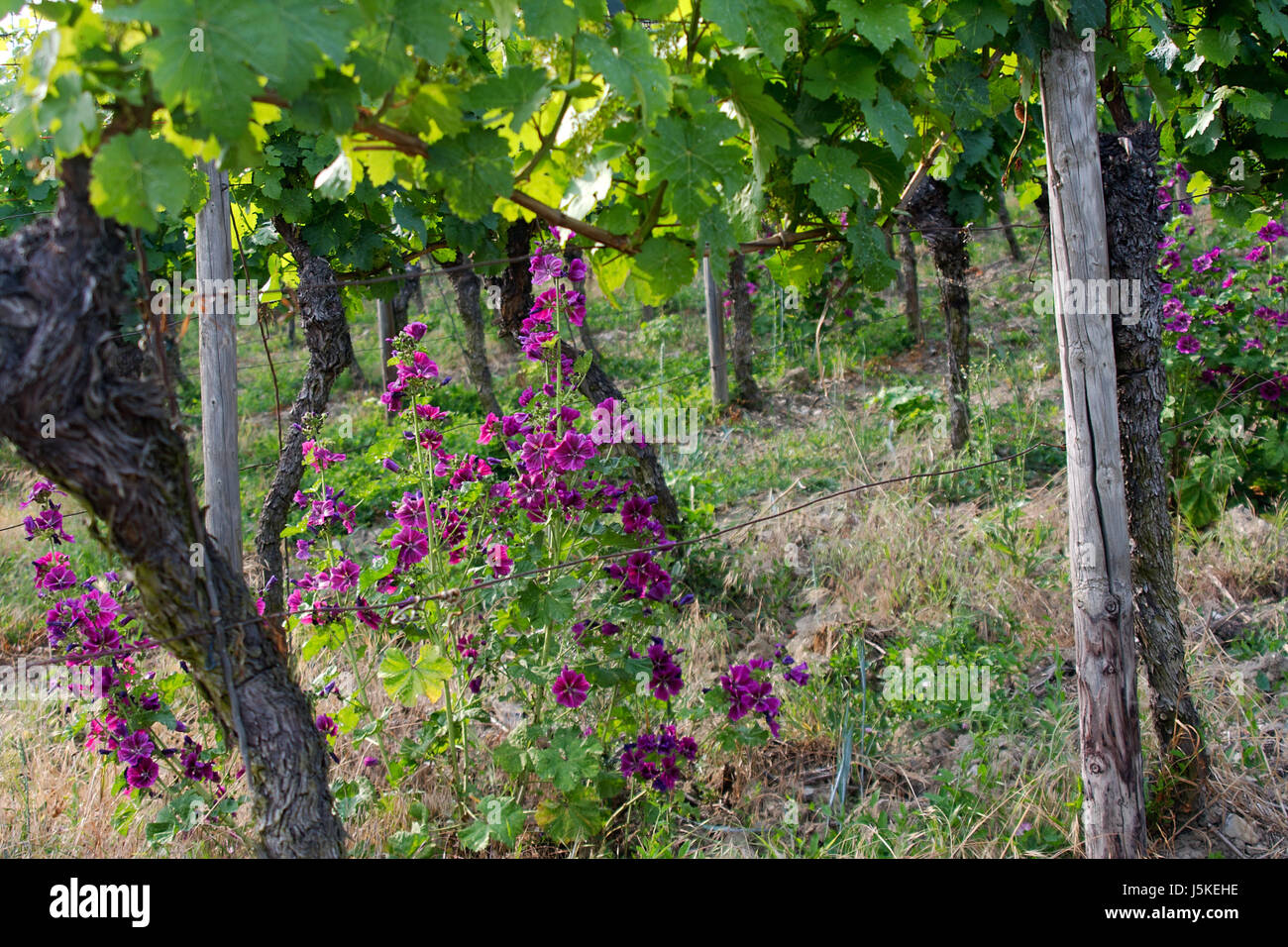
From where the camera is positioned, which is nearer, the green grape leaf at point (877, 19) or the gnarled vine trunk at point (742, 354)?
the green grape leaf at point (877, 19)

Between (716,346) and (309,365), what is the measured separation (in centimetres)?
369

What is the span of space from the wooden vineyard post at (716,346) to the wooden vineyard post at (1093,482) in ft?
14.9

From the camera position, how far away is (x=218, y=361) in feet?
10.5

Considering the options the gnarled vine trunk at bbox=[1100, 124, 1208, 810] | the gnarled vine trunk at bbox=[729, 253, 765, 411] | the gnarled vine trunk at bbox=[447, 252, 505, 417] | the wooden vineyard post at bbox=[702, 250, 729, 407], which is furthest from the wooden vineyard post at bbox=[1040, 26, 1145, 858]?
the gnarled vine trunk at bbox=[447, 252, 505, 417]

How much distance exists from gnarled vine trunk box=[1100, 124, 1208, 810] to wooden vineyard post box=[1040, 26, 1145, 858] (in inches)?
8.9

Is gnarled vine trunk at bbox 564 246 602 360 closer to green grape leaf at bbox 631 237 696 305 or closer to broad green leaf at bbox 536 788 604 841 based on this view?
green grape leaf at bbox 631 237 696 305

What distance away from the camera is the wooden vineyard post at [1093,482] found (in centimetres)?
225

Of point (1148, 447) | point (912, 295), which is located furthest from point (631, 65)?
point (912, 295)

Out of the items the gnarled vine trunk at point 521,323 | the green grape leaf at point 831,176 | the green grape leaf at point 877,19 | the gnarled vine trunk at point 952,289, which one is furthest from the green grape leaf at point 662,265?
the gnarled vine trunk at point 952,289

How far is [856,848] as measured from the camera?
2461 millimetres

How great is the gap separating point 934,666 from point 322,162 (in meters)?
2.93

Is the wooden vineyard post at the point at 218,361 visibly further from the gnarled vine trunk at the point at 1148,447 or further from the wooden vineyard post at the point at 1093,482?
the gnarled vine trunk at the point at 1148,447
